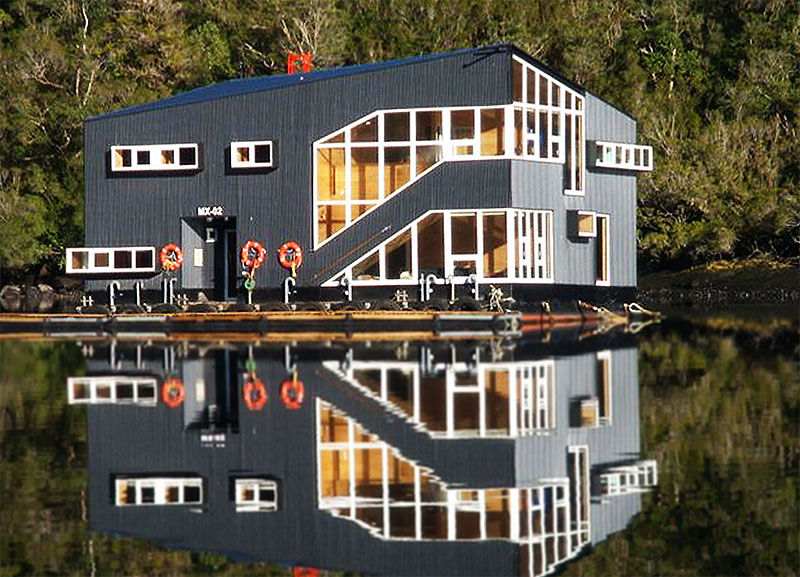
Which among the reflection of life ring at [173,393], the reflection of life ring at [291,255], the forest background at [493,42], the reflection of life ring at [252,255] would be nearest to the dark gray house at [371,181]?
the reflection of life ring at [291,255]

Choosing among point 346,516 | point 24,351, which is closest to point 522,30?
point 24,351

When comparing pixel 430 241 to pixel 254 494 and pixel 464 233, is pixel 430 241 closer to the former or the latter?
pixel 464 233

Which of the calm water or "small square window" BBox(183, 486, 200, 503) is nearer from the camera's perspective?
the calm water

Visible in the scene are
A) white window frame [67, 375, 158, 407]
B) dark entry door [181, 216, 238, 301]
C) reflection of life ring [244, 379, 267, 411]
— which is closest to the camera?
reflection of life ring [244, 379, 267, 411]

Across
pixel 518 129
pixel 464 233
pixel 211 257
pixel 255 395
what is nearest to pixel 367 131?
pixel 464 233

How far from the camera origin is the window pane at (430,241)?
38.0 metres

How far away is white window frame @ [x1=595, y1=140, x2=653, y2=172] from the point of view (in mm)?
41319

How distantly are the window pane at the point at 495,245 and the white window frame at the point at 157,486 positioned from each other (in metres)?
24.1

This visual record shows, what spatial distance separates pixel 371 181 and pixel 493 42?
27.1 metres

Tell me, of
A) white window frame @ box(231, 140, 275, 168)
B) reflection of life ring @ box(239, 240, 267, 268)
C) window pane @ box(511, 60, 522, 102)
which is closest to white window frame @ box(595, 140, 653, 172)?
window pane @ box(511, 60, 522, 102)

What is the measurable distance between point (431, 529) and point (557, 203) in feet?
92.8

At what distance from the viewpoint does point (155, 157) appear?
132ft

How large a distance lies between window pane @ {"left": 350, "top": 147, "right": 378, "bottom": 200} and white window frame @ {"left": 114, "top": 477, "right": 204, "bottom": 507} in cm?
2481

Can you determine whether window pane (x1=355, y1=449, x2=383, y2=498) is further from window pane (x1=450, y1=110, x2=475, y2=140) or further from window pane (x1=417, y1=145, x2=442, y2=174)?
window pane (x1=450, y1=110, x2=475, y2=140)
